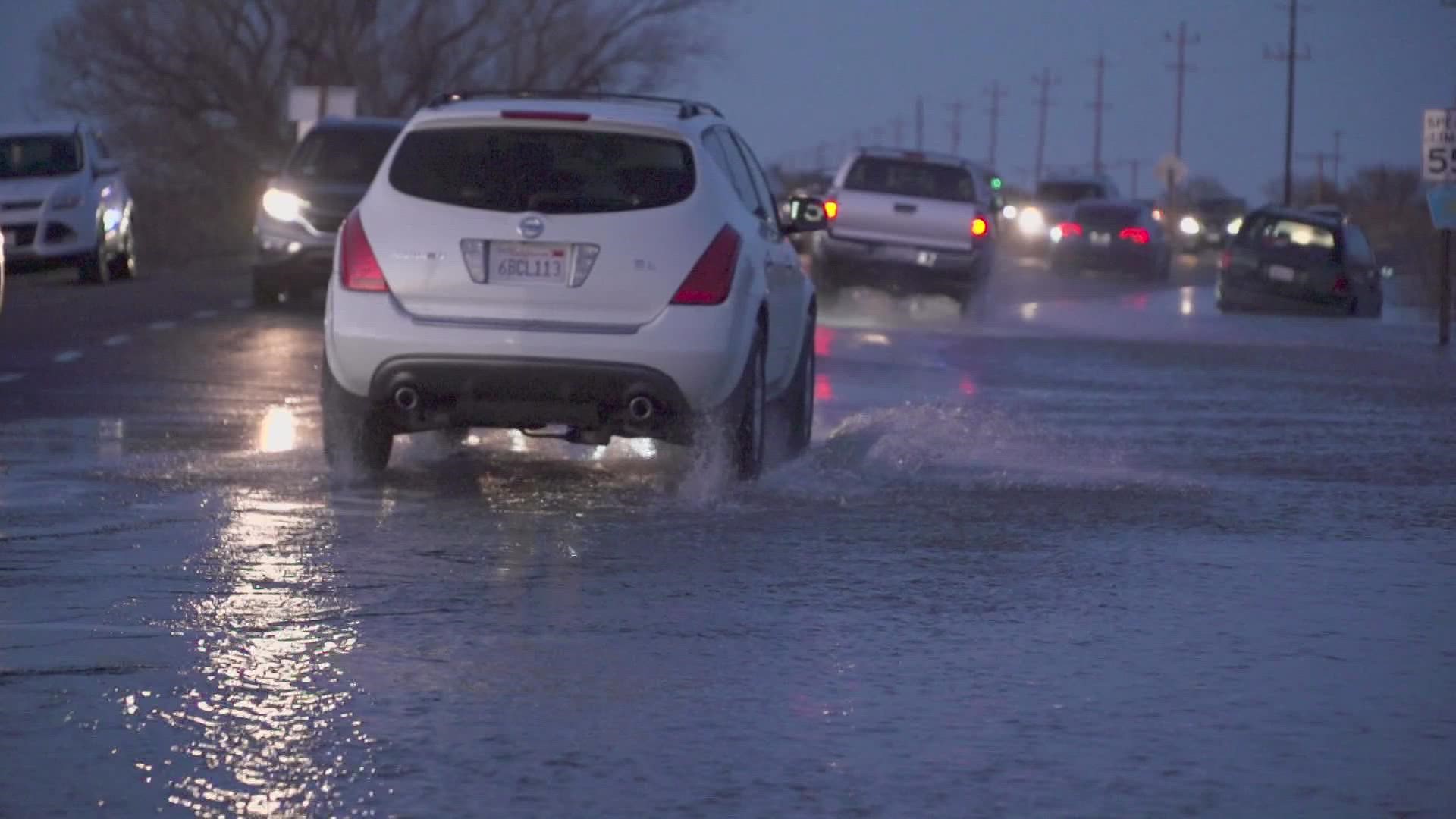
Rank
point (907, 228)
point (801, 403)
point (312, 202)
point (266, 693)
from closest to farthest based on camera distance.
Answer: point (266, 693), point (801, 403), point (312, 202), point (907, 228)

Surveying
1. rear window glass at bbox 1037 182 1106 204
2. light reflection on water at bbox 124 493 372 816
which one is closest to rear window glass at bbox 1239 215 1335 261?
light reflection on water at bbox 124 493 372 816

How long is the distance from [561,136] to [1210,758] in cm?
537

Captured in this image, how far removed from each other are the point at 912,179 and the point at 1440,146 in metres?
5.94

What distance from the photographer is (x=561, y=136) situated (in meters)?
10.7

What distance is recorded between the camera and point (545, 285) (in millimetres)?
10391

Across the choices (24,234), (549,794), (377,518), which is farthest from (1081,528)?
(24,234)

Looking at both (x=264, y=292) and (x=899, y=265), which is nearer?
(x=264, y=292)

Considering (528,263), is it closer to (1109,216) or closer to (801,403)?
(801,403)

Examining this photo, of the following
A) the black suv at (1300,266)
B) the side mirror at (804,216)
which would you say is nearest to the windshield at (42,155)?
the black suv at (1300,266)

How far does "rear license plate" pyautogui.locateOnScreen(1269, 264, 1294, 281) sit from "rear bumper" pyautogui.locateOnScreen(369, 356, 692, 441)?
2371 centimetres

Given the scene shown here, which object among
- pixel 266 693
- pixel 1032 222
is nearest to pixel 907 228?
pixel 266 693

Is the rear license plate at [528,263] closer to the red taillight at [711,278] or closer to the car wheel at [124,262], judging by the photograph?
the red taillight at [711,278]

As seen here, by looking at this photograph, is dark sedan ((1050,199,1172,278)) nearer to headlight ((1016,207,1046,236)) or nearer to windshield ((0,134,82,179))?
headlight ((1016,207,1046,236))

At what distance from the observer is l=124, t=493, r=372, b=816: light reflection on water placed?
5.55 meters
